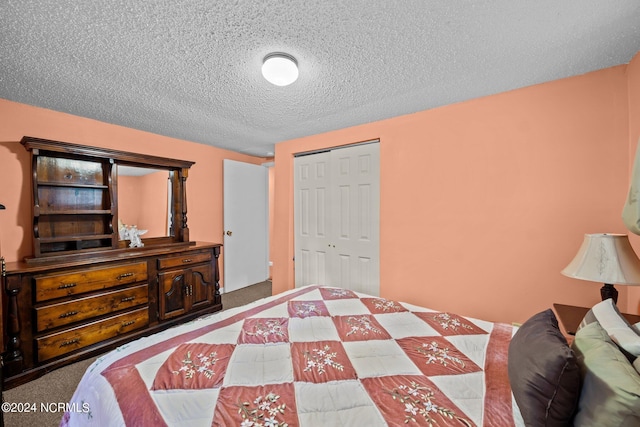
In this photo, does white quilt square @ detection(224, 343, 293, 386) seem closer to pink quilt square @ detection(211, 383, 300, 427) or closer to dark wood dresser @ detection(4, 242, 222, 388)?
pink quilt square @ detection(211, 383, 300, 427)

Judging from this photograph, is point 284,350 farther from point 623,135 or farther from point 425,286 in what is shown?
point 623,135

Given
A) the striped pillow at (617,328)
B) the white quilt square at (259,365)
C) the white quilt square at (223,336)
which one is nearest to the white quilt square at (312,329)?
the white quilt square at (259,365)

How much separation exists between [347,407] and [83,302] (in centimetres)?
258

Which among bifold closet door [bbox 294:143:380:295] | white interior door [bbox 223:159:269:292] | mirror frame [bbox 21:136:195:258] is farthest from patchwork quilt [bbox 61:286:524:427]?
white interior door [bbox 223:159:269:292]

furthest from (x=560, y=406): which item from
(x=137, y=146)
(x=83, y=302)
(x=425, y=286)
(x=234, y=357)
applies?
(x=137, y=146)

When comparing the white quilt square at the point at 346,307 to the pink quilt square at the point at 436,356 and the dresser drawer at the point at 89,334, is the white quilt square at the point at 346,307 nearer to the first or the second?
the pink quilt square at the point at 436,356

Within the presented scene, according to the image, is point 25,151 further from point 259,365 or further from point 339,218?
point 339,218

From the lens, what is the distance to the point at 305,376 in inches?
43.9

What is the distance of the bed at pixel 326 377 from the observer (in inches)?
34.6

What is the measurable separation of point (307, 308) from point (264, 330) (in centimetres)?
41

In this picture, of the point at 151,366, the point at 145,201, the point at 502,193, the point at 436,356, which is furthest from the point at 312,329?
the point at 145,201

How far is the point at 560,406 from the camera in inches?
30.1

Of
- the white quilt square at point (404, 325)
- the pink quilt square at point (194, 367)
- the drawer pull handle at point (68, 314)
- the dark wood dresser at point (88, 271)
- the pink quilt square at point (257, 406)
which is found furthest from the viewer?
the drawer pull handle at point (68, 314)

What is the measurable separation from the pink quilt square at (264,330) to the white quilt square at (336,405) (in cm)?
40
